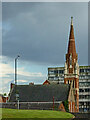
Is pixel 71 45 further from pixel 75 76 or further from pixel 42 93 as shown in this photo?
pixel 42 93

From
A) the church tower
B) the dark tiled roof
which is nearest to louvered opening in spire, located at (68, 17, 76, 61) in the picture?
the church tower

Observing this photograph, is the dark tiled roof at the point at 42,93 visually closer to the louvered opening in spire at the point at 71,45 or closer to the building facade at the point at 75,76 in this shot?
the building facade at the point at 75,76

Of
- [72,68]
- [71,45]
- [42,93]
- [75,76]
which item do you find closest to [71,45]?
[71,45]

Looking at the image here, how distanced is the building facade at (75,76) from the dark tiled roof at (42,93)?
2017 centimetres

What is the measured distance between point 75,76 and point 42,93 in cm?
2906

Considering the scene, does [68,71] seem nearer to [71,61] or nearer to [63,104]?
[71,61]

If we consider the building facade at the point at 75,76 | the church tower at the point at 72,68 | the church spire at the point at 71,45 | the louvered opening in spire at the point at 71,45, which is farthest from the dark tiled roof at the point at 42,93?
the church spire at the point at 71,45

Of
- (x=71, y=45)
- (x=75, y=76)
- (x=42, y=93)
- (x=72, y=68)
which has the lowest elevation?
(x=42, y=93)

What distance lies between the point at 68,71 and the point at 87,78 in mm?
25248

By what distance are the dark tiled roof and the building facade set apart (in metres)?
20.2

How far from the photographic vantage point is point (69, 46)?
399 ft

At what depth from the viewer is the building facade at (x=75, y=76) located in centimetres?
11700

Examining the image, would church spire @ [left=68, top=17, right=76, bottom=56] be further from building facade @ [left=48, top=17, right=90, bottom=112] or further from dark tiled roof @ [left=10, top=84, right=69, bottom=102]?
dark tiled roof @ [left=10, top=84, right=69, bottom=102]

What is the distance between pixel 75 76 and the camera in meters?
117
